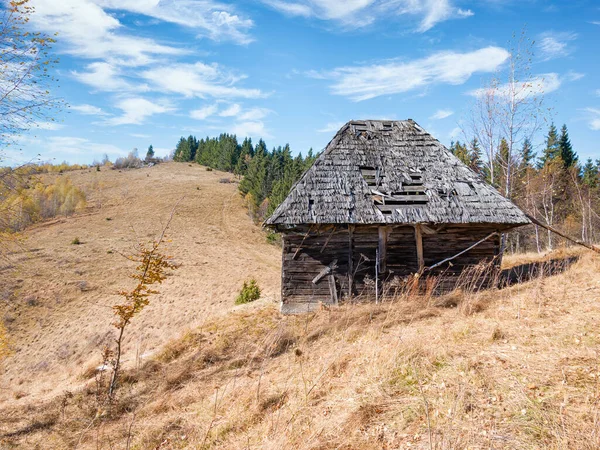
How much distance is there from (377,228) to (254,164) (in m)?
40.3

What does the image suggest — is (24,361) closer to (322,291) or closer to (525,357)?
(322,291)

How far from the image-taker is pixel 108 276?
24031 millimetres

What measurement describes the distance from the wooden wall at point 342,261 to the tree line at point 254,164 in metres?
21.5

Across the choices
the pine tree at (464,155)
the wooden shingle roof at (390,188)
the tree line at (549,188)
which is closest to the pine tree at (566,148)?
the tree line at (549,188)

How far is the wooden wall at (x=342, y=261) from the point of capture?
9.59 meters

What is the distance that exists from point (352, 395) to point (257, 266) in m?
23.5

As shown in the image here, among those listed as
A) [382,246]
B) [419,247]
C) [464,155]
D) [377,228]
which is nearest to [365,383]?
[382,246]

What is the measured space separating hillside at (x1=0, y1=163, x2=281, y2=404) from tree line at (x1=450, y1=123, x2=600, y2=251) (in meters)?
14.2

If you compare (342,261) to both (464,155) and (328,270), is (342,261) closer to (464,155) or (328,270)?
(328,270)

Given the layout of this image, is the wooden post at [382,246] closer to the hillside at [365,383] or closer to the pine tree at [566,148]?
the hillside at [365,383]

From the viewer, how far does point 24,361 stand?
1462 centimetres

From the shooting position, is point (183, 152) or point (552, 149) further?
point (183, 152)

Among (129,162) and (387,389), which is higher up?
(129,162)

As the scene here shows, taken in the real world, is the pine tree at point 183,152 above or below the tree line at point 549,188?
above
